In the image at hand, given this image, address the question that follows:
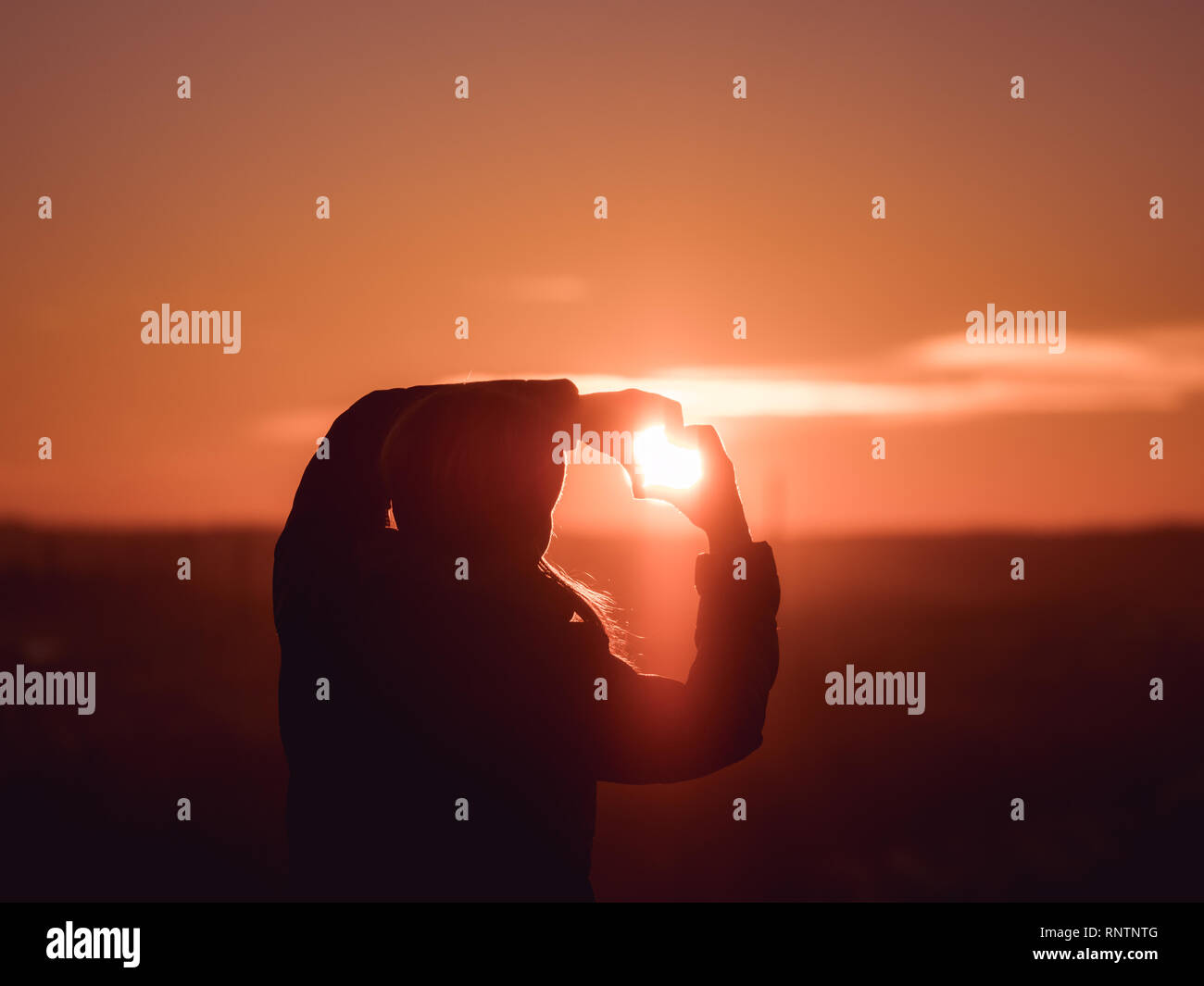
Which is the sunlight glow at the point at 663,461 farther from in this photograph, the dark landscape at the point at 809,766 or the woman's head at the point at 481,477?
the dark landscape at the point at 809,766

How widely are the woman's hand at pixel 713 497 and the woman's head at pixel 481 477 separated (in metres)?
0.27

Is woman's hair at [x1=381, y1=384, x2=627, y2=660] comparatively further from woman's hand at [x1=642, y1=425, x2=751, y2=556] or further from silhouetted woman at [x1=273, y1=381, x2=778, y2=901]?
woman's hand at [x1=642, y1=425, x2=751, y2=556]

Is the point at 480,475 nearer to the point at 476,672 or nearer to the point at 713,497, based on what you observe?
the point at 476,672

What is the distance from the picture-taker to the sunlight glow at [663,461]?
1.95 meters

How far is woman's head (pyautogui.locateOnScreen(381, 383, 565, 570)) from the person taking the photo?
1.90m

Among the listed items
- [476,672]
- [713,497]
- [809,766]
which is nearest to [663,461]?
[713,497]

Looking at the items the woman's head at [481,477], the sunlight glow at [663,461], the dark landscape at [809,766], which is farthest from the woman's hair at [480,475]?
the dark landscape at [809,766]

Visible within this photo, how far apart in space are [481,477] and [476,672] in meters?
0.40

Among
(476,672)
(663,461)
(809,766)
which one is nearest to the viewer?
(476,672)

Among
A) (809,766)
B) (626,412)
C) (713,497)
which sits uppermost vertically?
(626,412)

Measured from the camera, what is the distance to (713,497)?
2014mm

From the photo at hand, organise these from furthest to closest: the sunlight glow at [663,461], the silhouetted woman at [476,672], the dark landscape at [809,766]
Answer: the dark landscape at [809,766] → the sunlight glow at [663,461] → the silhouetted woman at [476,672]

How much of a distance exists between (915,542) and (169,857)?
14320 centimetres
